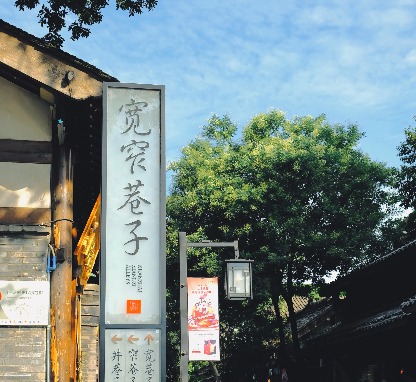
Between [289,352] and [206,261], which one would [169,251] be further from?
[289,352]

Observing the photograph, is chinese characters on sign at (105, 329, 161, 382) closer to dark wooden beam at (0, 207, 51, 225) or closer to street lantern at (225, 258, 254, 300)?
dark wooden beam at (0, 207, 51, 225)

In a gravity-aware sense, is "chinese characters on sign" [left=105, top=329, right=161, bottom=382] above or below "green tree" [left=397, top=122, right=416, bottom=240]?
below

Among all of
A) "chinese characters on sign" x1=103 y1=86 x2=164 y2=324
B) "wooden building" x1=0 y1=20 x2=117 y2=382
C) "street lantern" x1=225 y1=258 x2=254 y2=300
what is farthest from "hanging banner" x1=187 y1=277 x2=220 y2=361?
"chinese characters on sign" x1=103 y1=86 x2=164 y2=324

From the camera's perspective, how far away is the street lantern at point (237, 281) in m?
12.1

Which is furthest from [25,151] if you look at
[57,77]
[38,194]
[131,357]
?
[131,357]

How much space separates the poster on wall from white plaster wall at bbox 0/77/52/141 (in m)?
2.19

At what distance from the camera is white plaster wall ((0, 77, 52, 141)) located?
9180 mm

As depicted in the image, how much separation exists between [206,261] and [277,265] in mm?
3239

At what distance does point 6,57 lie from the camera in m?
8.76

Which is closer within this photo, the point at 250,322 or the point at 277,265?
the point at 277,265

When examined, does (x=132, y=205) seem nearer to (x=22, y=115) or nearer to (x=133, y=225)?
(x=133, y=225)

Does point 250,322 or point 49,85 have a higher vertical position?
point 49,85

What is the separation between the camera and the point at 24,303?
8516 millimetres

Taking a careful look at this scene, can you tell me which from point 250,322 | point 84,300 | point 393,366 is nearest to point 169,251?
point 250,322
